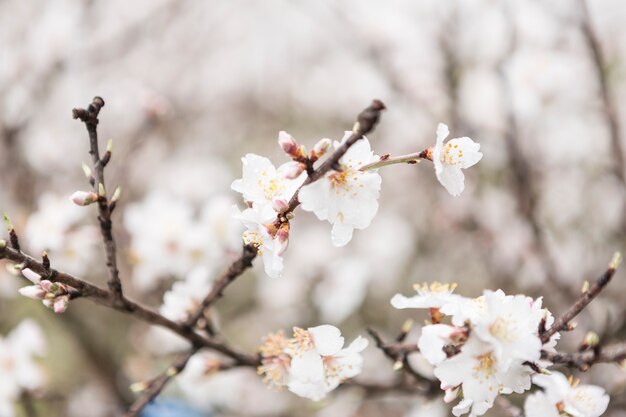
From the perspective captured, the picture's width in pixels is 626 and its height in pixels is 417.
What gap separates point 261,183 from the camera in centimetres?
108

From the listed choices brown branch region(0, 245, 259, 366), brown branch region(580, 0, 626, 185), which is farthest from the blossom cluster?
brown branch region(580, 0, 626, 185)

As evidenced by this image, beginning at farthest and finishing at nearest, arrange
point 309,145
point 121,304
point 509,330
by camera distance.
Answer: point 309,145, point 121,304, point 509,330

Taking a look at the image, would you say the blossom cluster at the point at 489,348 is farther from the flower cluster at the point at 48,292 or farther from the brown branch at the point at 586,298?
the flower cluster at the point at 48,292

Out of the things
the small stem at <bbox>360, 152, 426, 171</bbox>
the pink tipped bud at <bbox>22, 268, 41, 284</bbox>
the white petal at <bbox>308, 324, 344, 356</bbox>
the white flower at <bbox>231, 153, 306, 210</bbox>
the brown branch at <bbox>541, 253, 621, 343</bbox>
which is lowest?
the white petal at <bbox>308, 324, 344, 356</bbox>

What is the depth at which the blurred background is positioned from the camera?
220 centimetres

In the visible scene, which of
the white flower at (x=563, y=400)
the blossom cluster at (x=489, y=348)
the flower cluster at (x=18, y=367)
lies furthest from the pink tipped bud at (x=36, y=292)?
the flower cluster at (x=18, y=367)

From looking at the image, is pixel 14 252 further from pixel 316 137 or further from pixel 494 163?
pixel 316 137

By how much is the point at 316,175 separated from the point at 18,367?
155 cm

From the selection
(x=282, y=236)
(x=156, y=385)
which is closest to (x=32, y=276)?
(x=156, y=385)

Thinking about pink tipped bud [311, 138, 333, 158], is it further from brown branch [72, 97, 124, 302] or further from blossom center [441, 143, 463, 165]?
brown branch [72, 97, 124, 302]

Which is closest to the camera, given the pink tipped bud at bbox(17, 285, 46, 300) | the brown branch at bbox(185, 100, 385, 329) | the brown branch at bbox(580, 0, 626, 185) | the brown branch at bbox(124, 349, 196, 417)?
the brown branch at bbox(185, 100, 385, 329)

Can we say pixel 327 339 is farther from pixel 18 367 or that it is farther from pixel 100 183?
pixel 18 367

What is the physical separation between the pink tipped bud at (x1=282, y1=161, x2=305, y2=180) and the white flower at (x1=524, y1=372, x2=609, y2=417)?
1.72 feet

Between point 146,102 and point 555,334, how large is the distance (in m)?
1.72
